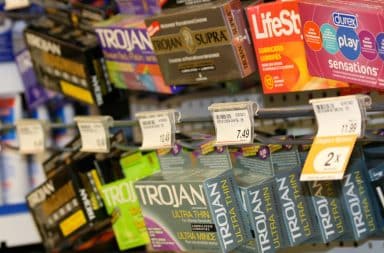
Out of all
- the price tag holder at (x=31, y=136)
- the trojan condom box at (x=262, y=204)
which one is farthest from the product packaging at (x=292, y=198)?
the price tag holder at (x=31, y=136)

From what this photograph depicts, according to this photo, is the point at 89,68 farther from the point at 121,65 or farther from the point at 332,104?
the point at 332,104

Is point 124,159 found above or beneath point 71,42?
beneath

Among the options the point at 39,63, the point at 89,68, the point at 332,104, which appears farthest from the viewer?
the point at 39,63

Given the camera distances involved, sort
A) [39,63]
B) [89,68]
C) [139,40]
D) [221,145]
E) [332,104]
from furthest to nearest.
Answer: [39,63]
[89,68]
[139,40]
[221,145]
[332,104]

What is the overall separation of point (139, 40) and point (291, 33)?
1.35ft

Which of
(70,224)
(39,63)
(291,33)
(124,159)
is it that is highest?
(291,33)

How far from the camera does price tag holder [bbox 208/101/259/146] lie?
1685 mm

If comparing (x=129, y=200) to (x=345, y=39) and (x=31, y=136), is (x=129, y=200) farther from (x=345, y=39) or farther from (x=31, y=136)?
(x=345, y=39)

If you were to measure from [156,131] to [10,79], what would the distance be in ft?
2.45

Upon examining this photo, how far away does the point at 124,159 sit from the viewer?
2.04 meters

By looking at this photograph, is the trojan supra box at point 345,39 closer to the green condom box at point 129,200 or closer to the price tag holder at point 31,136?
the green condom box at point 129,200

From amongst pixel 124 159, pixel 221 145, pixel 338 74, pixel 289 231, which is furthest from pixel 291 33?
pixel 124 159

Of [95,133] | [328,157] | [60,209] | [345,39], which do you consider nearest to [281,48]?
[345,39]

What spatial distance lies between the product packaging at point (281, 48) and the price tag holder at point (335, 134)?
0.08 metres
